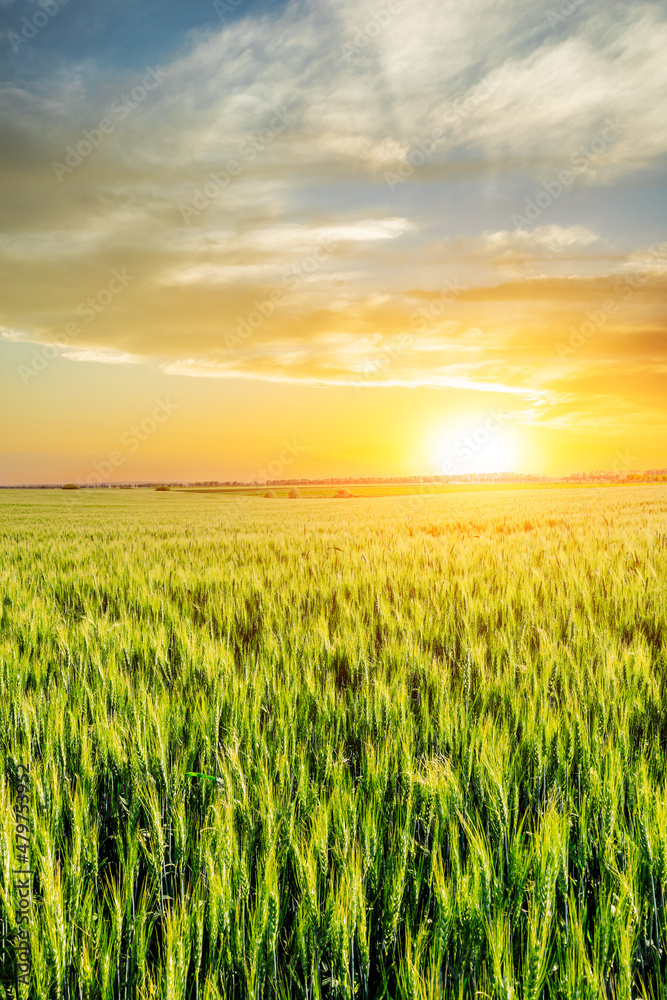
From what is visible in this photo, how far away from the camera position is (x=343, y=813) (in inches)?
52.9

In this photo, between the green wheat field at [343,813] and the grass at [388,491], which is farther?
the grass at [388,491]

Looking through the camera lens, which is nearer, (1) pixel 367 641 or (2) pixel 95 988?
(2) pixel 95 988

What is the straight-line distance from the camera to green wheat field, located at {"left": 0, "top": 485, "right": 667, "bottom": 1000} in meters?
1.09

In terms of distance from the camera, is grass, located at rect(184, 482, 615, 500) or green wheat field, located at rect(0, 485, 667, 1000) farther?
grass, located at rect(184, 482, 615, 500)

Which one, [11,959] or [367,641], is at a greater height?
[367,641]

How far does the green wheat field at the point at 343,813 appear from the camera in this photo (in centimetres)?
109

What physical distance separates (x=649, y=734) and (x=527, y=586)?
6.17 ft

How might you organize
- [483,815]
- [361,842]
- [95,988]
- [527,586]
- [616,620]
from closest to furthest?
[95,988], [361,842], [483,815], [616,620], [527,586]

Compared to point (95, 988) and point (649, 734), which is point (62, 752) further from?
point (649, 734)

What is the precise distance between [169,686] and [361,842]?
4.77ft

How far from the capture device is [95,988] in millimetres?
1056

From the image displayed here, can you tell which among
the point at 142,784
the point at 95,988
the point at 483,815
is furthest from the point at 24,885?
the point at 483,815

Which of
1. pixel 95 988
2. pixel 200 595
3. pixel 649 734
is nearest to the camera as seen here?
pixel 95 988

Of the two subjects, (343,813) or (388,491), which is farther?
(388,491)
